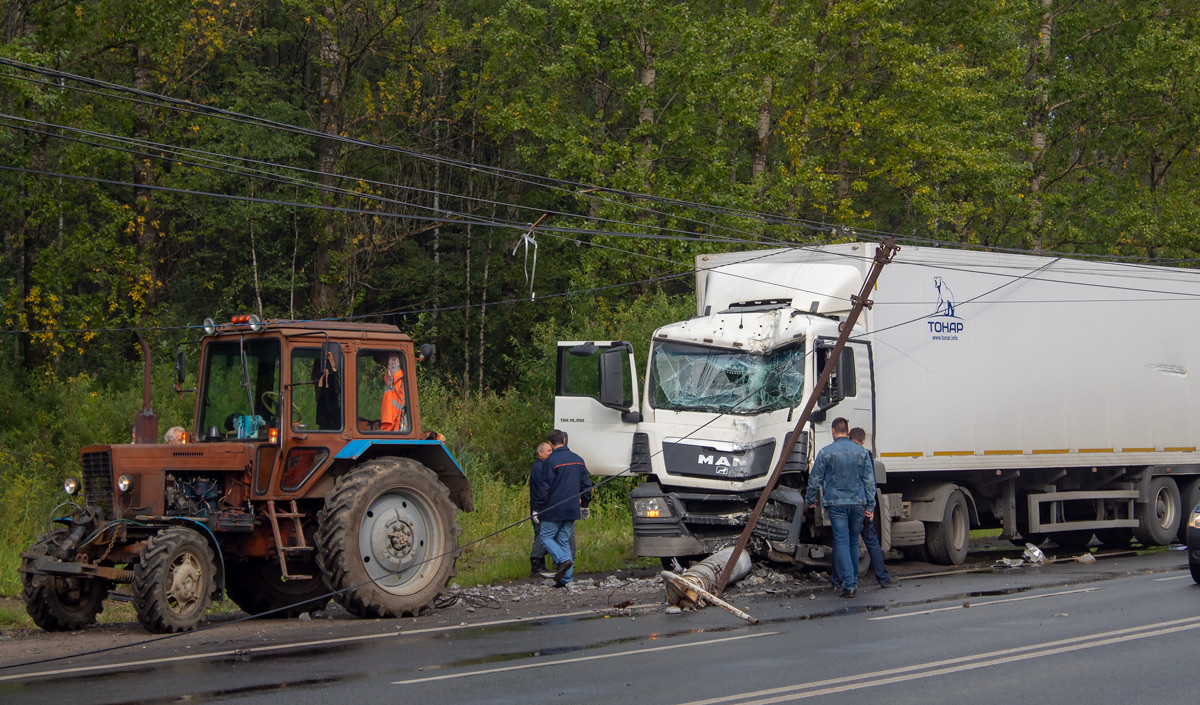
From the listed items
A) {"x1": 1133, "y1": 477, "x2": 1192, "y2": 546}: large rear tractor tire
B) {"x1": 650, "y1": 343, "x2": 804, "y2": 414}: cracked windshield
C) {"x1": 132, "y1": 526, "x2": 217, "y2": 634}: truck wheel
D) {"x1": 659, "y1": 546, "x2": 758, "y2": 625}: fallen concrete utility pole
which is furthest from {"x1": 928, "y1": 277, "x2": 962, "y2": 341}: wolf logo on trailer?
{"x1": 132, "y1": 526, "x2": 217, "y2": 634}: truck wheel

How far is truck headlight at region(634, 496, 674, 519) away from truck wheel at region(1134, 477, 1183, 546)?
937cm

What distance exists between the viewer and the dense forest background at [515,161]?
26125mm

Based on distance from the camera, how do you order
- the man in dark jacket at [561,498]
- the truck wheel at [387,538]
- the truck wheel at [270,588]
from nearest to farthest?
the truck wheel at [387,538]
the truck wheel at [270,588]
the man in dark jacket at [561,498]

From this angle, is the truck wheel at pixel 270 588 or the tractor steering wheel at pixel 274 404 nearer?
the tractor steering wheel at pixel 274 404

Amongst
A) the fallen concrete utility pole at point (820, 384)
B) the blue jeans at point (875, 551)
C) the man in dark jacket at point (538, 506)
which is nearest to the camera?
the fallen concrete utility pole at point (820, 384)

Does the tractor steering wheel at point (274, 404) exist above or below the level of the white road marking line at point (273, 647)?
above

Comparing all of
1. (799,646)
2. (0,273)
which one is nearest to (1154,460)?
(799,646)

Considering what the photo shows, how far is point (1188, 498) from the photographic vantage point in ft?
70.6

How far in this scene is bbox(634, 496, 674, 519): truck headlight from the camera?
1555 centimetres

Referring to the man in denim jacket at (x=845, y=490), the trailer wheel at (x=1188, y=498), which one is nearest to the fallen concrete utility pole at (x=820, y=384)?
the man in denim jacket at (x=845, y=490)

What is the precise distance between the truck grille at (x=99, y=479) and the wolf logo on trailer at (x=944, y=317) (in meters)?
10.5

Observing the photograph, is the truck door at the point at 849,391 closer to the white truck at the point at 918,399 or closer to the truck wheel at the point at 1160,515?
the white truck at the point at 918,399

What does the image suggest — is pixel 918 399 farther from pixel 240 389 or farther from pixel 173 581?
pixel 173 581

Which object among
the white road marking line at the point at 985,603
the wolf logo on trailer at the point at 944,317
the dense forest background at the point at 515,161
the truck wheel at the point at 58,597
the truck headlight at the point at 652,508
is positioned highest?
the dense forest background at the point at 515,161
